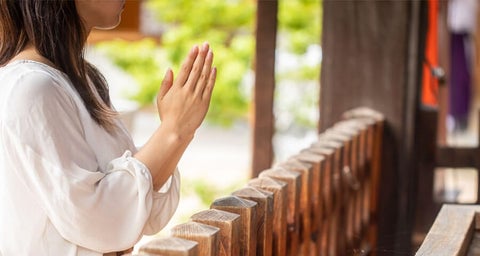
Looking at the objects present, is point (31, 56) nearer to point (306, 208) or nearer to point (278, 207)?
point (278, 207)

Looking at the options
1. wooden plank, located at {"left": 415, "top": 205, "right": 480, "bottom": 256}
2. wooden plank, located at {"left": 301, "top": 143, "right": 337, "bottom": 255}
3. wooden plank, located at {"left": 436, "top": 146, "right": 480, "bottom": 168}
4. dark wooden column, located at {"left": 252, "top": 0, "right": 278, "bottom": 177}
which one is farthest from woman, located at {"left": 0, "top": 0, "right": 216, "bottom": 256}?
wooden plank, located at {"left": 436, "top": 146, "right": 480, "bottom": 168}

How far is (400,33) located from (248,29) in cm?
730

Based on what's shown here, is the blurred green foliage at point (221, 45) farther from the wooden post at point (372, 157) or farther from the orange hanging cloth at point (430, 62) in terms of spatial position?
the wooden post at point (372, 157)

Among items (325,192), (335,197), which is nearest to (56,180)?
(325,192)

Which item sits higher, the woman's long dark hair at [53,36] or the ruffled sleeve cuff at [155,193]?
the woman's long dark hair at [53,36]

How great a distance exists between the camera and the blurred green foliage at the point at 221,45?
33.8ft

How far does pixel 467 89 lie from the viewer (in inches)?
437

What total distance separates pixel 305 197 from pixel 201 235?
3.03 feet

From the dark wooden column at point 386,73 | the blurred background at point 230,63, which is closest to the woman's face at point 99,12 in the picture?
the dark wooden column at point 386,73

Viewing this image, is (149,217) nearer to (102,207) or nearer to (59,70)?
(102,207)

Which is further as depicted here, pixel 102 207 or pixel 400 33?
pixel 400 33

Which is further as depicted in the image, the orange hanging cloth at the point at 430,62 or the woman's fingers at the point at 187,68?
the orange hanging cloth at the point at 430,62

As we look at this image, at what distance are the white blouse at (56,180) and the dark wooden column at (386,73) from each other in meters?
2.18

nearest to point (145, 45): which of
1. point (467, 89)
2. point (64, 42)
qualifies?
point (467, 89)
